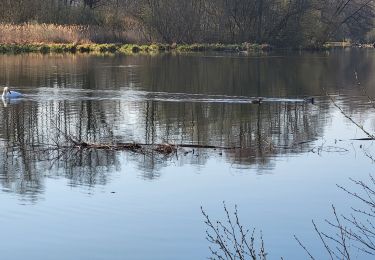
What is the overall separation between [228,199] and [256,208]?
50 centimetres

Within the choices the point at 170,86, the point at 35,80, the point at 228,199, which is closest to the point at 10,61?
the point at 35,80

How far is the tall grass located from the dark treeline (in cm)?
134

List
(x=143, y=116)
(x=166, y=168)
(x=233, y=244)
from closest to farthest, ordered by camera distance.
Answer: (x=233, y=244)
(x=166, y=168)
(x=143, y=116)

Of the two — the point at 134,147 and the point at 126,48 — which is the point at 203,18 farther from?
the point at 134,147

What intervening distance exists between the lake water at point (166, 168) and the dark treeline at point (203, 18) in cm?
2594

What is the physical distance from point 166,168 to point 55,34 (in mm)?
32527

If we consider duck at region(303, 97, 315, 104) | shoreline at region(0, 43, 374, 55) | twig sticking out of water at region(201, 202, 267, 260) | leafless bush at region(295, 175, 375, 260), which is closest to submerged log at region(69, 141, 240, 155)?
leafless bush at region(295, 175, 375, 260)

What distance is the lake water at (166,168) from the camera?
24.5ft

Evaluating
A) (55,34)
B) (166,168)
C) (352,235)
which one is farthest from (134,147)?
(55,34)

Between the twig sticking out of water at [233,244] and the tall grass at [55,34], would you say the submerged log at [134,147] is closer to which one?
the twig sticking out of water at [233,244]

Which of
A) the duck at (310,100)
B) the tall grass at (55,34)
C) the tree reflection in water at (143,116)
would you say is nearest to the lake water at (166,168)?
the tree reflection in water at (143,116)

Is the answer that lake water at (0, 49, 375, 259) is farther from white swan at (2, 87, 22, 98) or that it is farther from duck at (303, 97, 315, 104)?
duck at (303, 97, 315, 104)

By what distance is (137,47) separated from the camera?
43281mm

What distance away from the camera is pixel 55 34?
41562 mm
